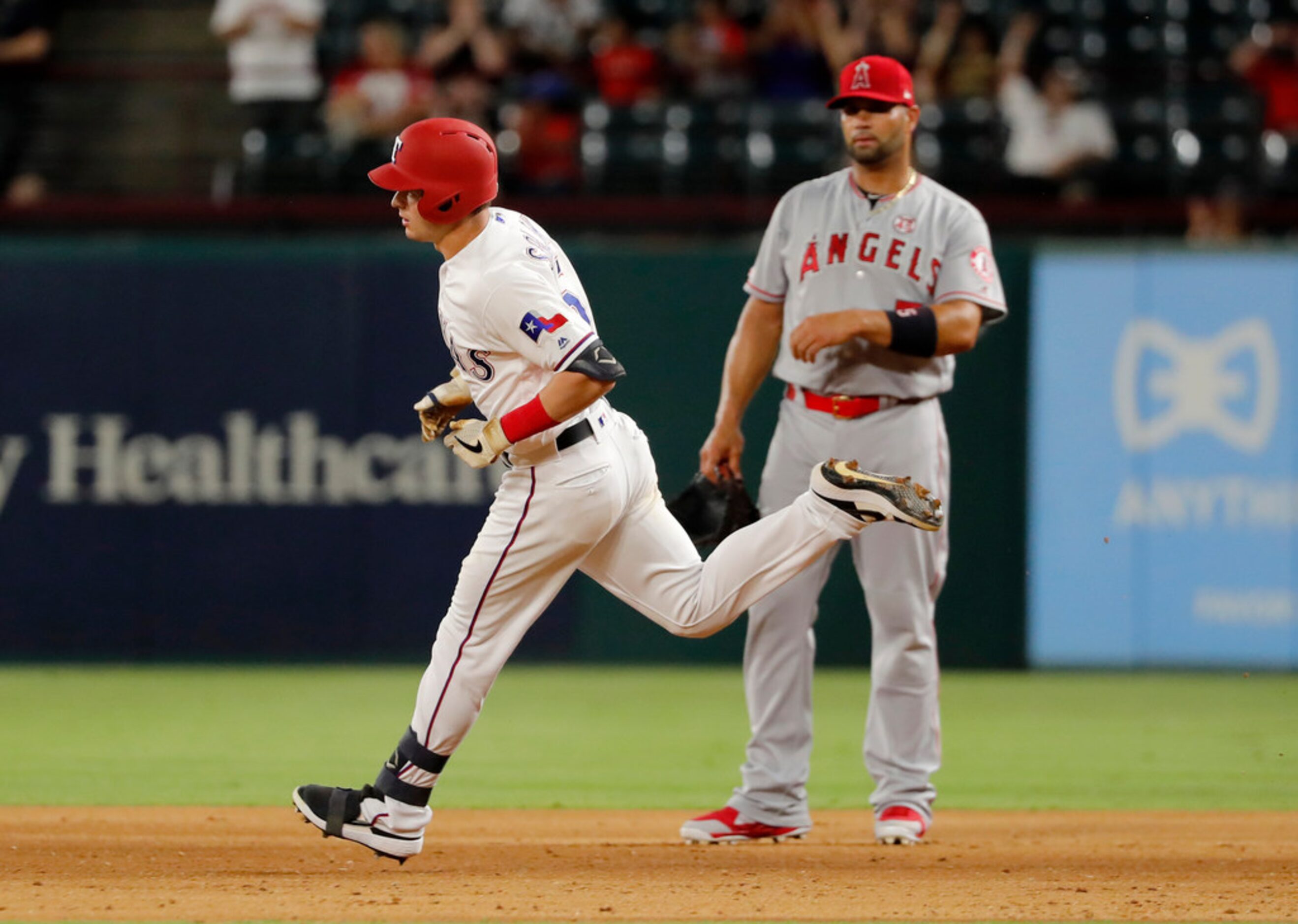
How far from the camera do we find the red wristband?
4.32 metres

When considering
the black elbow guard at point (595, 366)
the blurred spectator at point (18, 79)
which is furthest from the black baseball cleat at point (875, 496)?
the blurred spectator at point (18, 79)

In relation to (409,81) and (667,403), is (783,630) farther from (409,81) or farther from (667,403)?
(409,81)

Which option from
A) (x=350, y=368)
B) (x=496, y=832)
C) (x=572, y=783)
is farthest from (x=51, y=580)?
(x=496, y=832)

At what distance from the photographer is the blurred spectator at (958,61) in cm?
1139

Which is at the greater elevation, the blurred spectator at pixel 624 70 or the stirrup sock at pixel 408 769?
the blurred spectator at pixel 624 70

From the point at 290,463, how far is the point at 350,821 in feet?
17.2

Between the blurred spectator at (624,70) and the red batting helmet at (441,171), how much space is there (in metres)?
7.12

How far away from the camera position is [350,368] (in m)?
9.62

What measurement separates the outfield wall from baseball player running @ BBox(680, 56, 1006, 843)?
167 inches

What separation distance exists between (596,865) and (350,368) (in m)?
5.43

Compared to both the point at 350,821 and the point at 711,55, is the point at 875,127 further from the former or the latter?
the point at 711,55

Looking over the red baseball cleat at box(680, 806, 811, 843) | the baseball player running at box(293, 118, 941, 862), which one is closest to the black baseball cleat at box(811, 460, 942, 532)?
the baseball player running at box(293, 118, 941, 862)

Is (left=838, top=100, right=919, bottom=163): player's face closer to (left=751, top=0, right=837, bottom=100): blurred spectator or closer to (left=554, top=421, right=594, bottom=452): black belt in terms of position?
(left=554, top=421, right=594, bottom=452): black belt

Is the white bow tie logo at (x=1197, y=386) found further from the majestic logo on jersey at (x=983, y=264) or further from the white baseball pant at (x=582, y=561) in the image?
the white baseball pant at (x=582, y=561)
